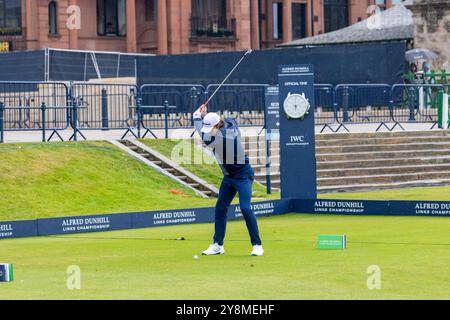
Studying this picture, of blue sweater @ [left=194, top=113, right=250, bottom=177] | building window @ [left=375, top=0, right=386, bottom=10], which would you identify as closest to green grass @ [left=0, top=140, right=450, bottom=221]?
blue sweater @ [left=194, top=113, right=250, bottom=177]

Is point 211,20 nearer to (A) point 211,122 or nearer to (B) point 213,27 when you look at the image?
(B) point 213,27

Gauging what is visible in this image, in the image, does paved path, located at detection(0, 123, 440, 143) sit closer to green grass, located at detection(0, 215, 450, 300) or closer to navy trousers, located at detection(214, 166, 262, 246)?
green grass, located at detection(0, 215, 450, 300)

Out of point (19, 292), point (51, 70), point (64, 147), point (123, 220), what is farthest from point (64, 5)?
point (19, 292)

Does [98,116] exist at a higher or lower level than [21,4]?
lower

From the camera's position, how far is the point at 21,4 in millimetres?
76375

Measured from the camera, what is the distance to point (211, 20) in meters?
84.2

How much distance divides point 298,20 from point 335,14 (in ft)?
10.8

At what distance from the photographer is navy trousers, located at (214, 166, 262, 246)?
18625 mm

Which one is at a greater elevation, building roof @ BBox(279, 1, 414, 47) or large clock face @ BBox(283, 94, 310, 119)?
building roof @ BBox(279, 1, 414, 47)

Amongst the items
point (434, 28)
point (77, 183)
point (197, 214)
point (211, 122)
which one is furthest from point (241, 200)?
point (434, 28)

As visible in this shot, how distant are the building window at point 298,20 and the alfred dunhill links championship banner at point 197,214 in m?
64.2

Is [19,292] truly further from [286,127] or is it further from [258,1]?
[258,1]

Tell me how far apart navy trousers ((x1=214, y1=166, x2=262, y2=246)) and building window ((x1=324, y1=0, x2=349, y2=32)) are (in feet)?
249
